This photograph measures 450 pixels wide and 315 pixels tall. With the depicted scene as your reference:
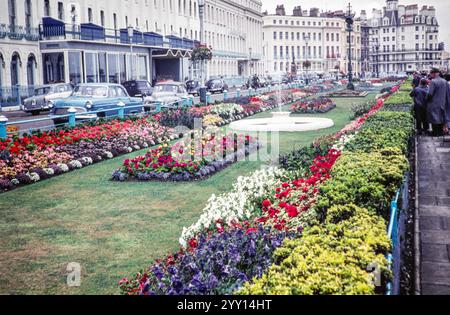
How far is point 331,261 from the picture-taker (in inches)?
140

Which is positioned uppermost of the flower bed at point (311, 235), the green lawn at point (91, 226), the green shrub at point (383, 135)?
the green shrub at point (383, 135)

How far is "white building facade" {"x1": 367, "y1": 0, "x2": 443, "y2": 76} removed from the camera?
146125 mm

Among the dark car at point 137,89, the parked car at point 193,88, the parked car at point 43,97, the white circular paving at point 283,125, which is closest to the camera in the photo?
the white circular paving at point 283,125

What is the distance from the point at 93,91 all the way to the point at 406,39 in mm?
141897

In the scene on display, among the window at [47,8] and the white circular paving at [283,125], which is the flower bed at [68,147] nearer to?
the white circular paving at [283,125]

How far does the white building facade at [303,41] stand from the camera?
11669 centimetres

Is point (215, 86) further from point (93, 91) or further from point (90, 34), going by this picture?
point (93, 91)

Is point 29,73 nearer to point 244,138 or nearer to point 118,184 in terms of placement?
point 244,138

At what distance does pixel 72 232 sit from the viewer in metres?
7.30

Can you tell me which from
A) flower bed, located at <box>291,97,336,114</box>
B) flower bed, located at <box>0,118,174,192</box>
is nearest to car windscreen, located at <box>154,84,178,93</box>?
flower bed, located at <box>291,97,336,114</box>

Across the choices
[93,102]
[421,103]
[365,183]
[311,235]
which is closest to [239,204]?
[365,183]

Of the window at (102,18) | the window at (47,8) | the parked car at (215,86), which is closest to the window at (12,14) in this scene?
the window at (47,8)

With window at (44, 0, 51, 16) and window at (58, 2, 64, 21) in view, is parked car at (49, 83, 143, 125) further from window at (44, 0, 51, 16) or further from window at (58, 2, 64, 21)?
window at (58, 2, 64, 21)
